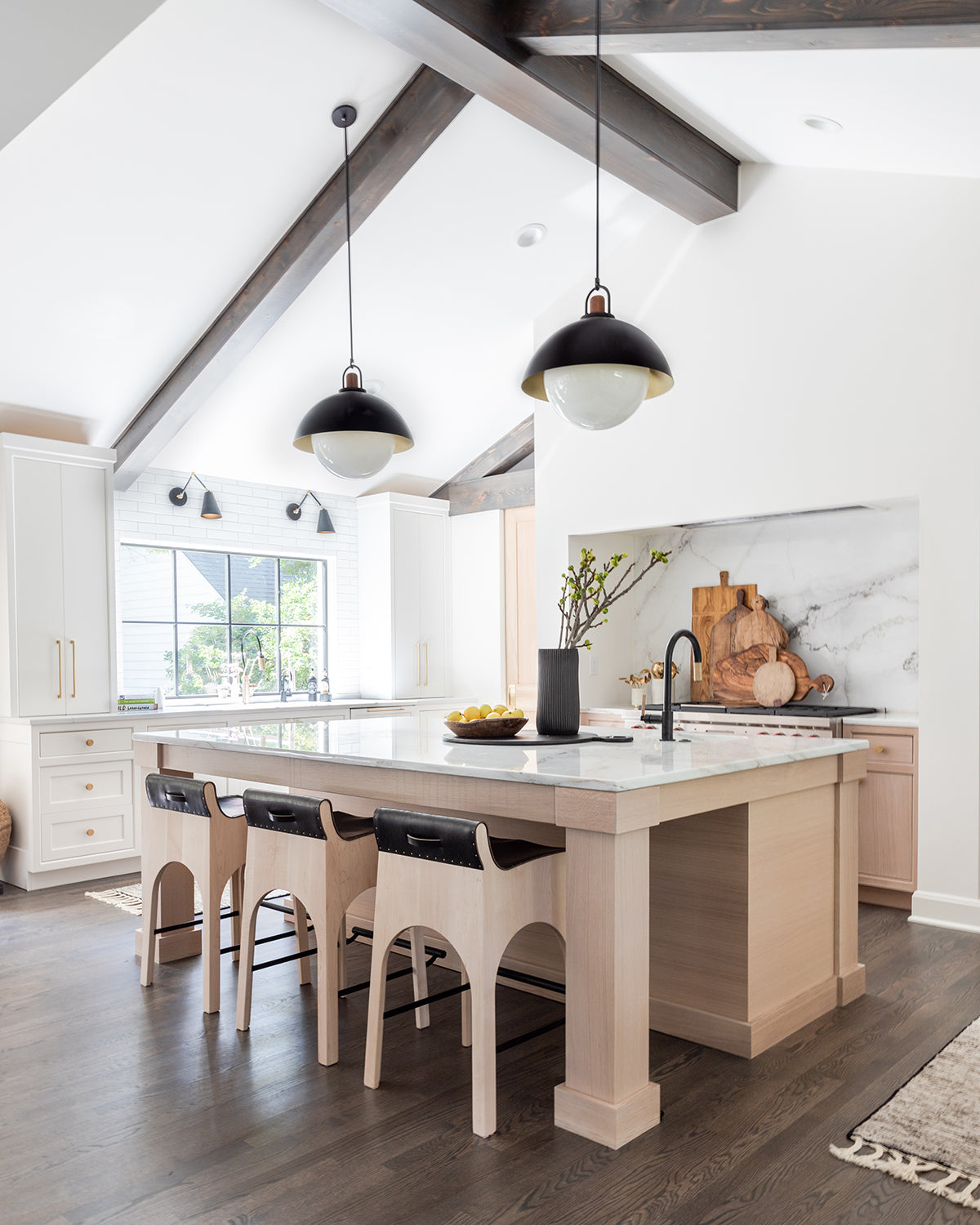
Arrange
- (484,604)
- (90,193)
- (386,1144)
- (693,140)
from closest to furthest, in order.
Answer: (386,1144) < (90,193) < (693,140) < (484,604)

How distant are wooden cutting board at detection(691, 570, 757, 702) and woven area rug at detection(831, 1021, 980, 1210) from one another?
3.15 meters

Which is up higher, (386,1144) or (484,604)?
(484,604)

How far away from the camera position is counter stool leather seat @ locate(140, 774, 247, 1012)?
3.18 meters

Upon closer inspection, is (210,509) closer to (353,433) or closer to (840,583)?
(353,433)

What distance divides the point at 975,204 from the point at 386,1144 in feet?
14.1

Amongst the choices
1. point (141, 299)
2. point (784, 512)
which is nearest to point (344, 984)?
point (784, 512)

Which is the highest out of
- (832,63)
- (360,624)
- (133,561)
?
(832,63)

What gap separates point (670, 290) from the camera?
17.7 feet

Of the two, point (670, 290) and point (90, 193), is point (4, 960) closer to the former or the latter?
point (90, 193)

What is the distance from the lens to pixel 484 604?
732 centimetres

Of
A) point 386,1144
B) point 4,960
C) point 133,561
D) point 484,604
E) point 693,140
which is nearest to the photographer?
point 386,1144

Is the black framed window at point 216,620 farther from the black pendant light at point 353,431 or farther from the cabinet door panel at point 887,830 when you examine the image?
the cabinet door panel at point 887,830

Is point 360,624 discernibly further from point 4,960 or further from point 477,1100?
point 477,1100

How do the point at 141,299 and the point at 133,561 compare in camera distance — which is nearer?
the point at 141,299
